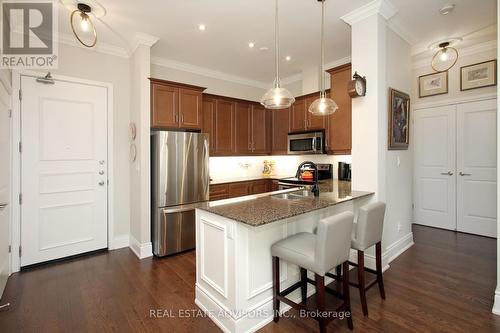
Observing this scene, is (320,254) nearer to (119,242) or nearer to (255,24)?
(255,24)

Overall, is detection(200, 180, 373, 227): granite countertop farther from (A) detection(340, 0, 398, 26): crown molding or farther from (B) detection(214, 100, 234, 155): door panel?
(B) detection(214, 100, 234, 155): door panel

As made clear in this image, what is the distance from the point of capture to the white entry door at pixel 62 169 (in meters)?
3.06

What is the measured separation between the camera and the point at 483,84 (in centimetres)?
378

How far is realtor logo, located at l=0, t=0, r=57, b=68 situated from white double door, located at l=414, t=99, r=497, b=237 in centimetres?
556

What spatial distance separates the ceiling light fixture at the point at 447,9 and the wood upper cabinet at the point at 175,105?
314 cm

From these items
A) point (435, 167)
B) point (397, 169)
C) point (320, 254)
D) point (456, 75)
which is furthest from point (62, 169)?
point (456, 75)

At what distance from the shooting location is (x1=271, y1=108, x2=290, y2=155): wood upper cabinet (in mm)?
4910

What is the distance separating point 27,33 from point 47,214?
7.22ft

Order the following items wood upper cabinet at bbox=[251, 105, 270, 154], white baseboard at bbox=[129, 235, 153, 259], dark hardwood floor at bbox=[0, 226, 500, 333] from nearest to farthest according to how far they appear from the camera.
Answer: dark hardwood floor at bbox=[0, 226, 500, 333], white baseboard at bbox=[129, 235, 153, 259], wood upper cabinet at bbox=[251, 105, 270, 154]

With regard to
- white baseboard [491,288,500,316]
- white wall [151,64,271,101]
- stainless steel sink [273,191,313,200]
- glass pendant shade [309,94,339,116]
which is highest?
white wall [151,64,271,101]

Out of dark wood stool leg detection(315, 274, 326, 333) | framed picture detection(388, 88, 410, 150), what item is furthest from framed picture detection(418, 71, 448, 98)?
dark wood stool leg detection(315, 274, 326, 333)

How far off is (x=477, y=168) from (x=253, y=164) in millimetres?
3794

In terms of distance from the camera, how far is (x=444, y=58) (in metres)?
3.70

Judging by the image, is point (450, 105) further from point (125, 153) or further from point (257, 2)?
point (125, 153)
